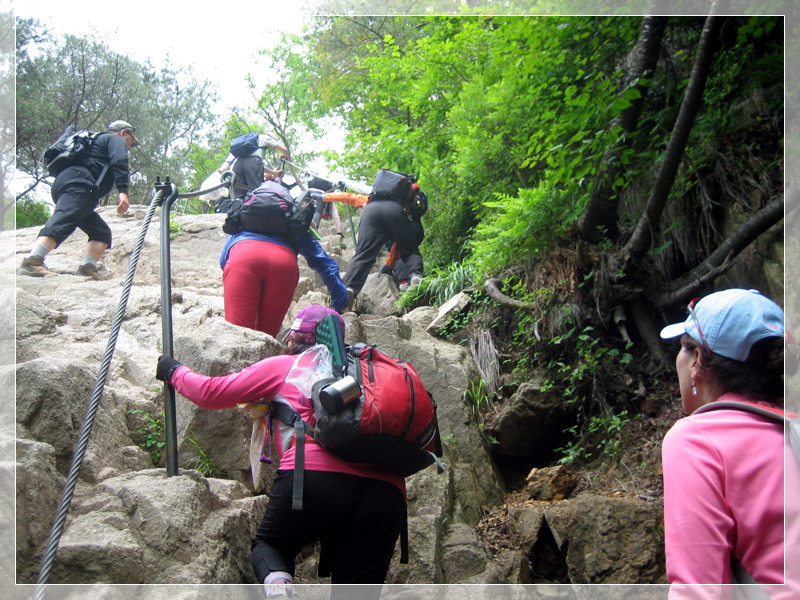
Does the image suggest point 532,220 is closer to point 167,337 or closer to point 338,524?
point 167,337

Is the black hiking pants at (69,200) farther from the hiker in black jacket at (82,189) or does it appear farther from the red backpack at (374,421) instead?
the red backpack at (374,421)

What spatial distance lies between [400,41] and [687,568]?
1278 centimetres

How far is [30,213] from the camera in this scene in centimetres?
895

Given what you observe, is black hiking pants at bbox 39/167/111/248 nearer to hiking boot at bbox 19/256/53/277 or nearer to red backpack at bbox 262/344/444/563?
hiking boot at bbox 19/256/53/277

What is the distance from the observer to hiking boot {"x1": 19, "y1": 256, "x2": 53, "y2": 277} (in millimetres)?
7336

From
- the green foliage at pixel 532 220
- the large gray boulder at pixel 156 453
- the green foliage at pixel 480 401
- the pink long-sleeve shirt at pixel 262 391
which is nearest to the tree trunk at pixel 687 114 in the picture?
the green foliage at pixel 532 220

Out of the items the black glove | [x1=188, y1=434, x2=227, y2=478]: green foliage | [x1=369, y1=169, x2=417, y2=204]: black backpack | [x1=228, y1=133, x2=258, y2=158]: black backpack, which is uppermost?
[x1=228, y1=133, x2=258, y2=158]: black backpack

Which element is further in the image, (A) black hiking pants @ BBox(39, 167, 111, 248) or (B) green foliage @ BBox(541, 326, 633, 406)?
(A) black hiking pants @ BBox(39, 167, 111, 248)

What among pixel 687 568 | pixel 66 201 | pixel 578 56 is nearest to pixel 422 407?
pixel 687 568

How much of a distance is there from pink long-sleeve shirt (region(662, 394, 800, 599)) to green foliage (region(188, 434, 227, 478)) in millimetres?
3428

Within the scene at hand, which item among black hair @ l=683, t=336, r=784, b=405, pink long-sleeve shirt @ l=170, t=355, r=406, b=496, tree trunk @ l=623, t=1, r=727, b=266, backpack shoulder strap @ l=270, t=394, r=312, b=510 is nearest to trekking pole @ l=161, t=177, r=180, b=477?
pink long-sleeve shirt @ l=170, t=355, r=406, b=496

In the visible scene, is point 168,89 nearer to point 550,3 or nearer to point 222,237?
point 222,237

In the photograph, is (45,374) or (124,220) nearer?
(45,374)

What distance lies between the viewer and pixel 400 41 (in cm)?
1309
